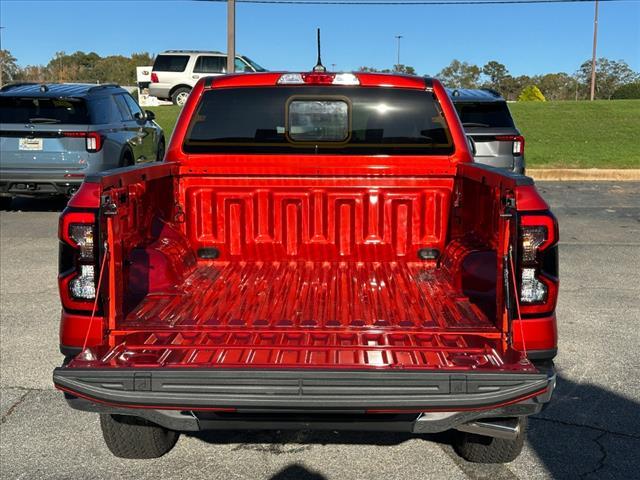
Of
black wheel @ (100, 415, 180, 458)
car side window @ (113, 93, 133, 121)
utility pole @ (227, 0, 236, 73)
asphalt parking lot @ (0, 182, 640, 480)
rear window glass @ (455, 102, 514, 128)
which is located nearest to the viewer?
black wheel @ (100, 415, 180, 458)

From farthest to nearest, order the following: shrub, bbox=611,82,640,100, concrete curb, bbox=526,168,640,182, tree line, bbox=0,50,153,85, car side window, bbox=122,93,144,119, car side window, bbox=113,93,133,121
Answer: tree line, bbox=0,50,153,85 < shrub, bbox=611,82,640,100 < concrete curb, bbox=526,168,640,182 < car side window, bbox=122,93,144,119 < car side window, bbox=113,93,133,121

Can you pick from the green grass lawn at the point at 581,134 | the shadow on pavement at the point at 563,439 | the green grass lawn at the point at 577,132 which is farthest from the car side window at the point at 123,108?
the green grass lawn at the point at 581,134

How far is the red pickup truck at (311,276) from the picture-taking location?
283cm

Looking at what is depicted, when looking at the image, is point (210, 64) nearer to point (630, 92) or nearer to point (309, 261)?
point (309, 261)

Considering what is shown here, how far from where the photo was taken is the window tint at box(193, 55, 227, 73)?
26652mm

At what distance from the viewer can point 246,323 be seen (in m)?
3.50

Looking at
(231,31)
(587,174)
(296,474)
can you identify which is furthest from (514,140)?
(231,31)

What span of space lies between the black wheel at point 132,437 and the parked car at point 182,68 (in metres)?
23.7

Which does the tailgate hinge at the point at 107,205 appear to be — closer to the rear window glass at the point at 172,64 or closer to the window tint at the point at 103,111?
the window tint at the point at 103,111

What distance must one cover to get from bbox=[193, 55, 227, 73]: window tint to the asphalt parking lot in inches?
827

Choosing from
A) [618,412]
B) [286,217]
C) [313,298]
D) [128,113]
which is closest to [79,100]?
[128,113]

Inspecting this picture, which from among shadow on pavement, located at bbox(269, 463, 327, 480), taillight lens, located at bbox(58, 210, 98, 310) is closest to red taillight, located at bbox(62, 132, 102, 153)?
taillight lens, located at bbox(58, 210, 98, 310)

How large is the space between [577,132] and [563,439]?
2147cm

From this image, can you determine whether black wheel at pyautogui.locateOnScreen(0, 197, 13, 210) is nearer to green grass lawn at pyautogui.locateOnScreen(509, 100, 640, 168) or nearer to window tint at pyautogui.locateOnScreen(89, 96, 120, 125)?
window tint at pyautogui.locateOnScreen(89, 96, 120, 125)
